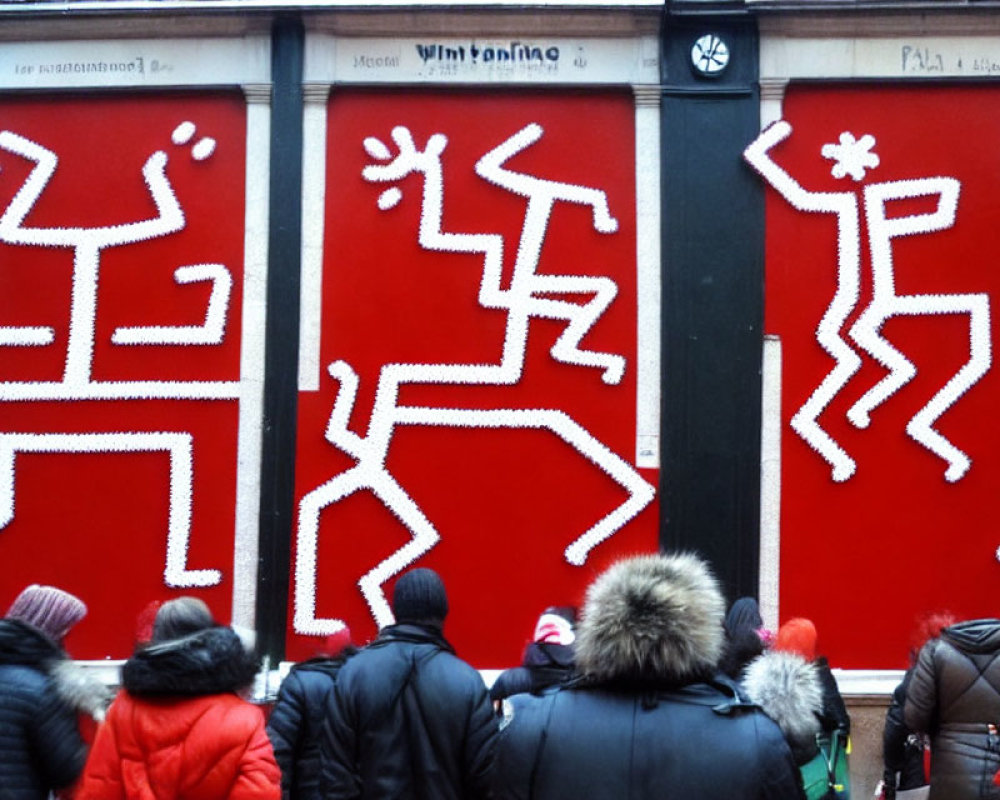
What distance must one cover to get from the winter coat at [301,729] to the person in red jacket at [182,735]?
1.33 metres

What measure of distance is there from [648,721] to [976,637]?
10.6 ft

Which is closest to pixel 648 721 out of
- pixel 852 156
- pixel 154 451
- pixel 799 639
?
pixel 799 639

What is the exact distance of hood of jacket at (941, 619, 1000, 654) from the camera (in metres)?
6.16

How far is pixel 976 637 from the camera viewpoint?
6.16 metres

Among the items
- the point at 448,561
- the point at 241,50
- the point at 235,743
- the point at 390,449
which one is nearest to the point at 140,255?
the point at 241,50

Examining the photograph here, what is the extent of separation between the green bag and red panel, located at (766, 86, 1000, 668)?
2495mm

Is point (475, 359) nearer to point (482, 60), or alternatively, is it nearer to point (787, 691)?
point (482, 60)

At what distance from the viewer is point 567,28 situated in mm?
9664

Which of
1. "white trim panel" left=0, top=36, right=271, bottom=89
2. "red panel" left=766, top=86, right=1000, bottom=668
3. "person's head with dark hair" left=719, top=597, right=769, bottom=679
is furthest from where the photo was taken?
"white trim panel" left=0, top=36, right=271, bottom=89

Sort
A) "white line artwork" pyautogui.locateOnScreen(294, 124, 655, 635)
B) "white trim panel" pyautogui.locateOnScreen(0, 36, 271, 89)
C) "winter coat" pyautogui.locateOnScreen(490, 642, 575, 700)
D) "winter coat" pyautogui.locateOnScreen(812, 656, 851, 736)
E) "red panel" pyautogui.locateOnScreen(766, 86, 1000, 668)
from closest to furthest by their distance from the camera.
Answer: "winter coat" pyautogui.locateOnScreen(490, 642, 575, 700), "winter coat" pyautogui.locateOnScreen(812, 656, 851, 736), "red panel" pyautogui.locateOnScreen(766, 86, 1000, 668), "white line artwork" pyautogui.locateOnScreen(294, 124, 655, 635), "white trim panel" pyautogui.locateOnScreen(0, 36, 271, 89)

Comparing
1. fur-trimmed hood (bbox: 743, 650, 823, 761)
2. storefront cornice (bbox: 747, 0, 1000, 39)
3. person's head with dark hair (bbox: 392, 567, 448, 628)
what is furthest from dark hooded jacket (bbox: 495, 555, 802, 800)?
storefront cornice (bbox: 747, 0, 1000, 39)

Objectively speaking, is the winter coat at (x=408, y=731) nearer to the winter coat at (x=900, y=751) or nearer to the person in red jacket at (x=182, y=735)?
the person in red jacket at (x=182, y=735)

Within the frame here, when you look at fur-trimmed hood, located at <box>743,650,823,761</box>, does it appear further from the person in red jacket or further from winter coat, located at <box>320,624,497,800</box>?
the person in red jacket

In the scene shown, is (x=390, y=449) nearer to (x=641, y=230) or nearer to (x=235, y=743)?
(x=641, y=230)
